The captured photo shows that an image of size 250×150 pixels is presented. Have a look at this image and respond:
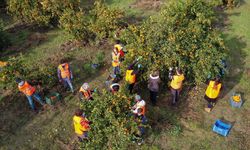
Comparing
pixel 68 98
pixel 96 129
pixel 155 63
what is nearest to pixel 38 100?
pixel 68 98

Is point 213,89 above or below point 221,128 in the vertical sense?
above

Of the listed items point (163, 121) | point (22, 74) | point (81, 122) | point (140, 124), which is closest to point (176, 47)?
point (163, 121)

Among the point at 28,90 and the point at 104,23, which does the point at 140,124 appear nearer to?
the point at 28,90

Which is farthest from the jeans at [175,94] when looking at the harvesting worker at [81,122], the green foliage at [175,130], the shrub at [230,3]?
the shrub at [230,3]

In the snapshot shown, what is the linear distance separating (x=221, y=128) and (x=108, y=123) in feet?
14.5

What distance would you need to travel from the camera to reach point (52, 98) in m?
13.2

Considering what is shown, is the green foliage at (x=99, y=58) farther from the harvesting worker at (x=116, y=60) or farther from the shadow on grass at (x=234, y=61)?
the shadow on grass at (x=234, y=61)

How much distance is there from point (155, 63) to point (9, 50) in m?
8.59

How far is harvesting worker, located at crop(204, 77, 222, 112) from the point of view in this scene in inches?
470

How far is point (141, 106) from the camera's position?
1091 cm

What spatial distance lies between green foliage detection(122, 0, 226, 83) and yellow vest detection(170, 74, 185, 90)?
56cm

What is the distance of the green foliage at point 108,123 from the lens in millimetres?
9930

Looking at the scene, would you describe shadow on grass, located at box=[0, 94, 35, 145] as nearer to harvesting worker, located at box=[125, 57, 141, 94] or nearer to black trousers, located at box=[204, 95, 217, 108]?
harvesting worker, located at box=[125, 57, 141, 94]

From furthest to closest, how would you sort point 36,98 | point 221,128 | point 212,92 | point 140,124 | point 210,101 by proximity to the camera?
point 36,98 < point 210,101 < point 212,92 < point 221,128 < point 140,124
